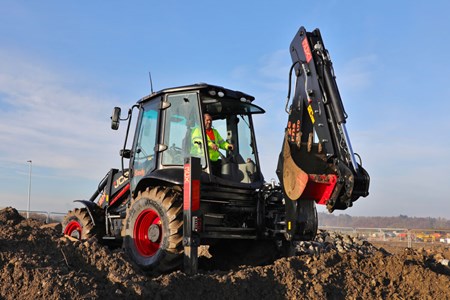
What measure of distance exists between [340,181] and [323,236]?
8687mm

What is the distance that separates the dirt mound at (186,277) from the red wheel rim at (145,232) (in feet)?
3.37

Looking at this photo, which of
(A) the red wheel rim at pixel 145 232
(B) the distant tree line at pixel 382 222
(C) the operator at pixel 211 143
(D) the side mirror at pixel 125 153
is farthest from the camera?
(B) the distant tree line at pixel 382 222

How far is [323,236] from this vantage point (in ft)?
45.0

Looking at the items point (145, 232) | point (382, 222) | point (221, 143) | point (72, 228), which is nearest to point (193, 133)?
point (221, 143)

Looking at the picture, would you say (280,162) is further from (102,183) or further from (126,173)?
Result: (102,183)

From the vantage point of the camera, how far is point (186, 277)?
508cm

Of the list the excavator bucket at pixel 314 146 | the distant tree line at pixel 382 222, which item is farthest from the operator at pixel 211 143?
the distant tree line at pixel 382 222

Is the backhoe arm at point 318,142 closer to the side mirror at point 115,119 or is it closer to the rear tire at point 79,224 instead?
the side mirror at point 115,119

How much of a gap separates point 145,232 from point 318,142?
9.05 ft

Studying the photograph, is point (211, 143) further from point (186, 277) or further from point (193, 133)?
Result: point (186, 277)

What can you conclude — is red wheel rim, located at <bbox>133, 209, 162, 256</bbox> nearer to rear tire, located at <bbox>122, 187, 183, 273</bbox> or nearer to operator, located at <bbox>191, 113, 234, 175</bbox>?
rear tire, located at <bbox>122, 187, 183, 273</bbox>

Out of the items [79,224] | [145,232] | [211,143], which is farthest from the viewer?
[79,224]

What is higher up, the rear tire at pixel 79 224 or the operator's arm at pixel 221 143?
the operator's arm at pixel 221 143

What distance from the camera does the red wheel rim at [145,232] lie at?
21.6ft
